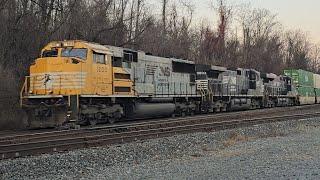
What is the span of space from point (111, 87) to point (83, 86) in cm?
172

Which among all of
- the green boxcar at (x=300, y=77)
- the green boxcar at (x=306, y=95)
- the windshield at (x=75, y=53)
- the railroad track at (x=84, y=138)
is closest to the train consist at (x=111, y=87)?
the windshield at (x=75, y=53)

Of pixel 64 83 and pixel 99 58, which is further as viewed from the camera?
pixel 99 58

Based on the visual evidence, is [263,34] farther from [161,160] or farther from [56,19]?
[161,160]

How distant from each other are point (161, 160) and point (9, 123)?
9.69 meters

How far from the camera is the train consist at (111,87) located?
15.9 metres

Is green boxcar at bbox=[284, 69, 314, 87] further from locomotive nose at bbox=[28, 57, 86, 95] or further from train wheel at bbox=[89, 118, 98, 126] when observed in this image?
locomotive nose at bbox=[28, 57, 86, 95]

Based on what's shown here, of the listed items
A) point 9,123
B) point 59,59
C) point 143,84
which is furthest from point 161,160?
point 143,84

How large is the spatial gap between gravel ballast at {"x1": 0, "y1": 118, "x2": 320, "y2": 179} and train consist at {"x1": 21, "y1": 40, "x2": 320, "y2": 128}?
469 centimetres

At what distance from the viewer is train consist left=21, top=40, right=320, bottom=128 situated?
52.3 feet

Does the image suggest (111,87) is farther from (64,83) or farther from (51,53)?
(51,53)

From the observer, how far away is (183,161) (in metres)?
9.34

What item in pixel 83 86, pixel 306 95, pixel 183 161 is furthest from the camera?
pixel 306 95

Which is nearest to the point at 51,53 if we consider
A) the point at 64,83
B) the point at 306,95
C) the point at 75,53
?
the point at 75,53

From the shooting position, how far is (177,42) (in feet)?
141
